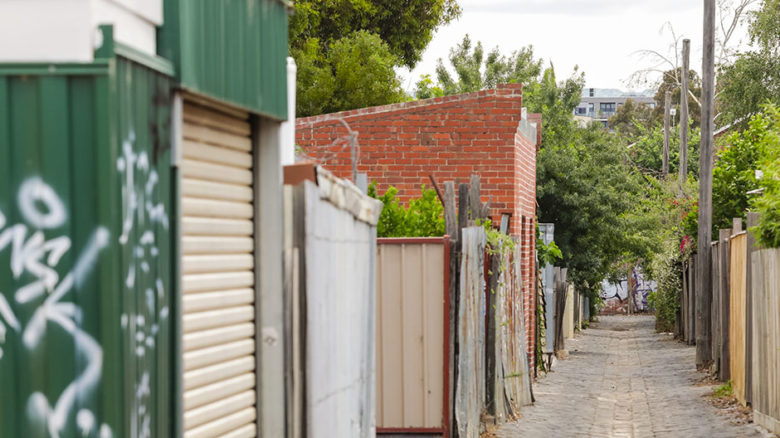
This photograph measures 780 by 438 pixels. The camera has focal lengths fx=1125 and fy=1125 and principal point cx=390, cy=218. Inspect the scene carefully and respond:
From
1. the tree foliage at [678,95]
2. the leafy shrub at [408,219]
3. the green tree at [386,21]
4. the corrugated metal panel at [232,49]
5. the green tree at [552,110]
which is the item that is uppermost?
the tree foliage at [678,95]

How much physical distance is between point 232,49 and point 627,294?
53.8m

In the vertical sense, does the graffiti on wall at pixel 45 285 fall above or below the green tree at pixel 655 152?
below

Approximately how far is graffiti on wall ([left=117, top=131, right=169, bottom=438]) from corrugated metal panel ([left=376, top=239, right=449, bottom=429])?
563 centimetres

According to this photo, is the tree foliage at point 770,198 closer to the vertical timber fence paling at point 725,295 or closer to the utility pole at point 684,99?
the vertical timber fence paling at point 725,295

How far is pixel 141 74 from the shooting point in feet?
12.6

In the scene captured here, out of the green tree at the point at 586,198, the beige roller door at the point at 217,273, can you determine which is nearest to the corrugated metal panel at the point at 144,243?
the beige roller door at the point at 217,273

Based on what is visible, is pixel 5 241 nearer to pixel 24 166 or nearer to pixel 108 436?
pixel 24 166

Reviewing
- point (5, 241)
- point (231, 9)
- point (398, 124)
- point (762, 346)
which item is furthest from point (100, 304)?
point (398, 124)

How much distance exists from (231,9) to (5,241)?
5.48ft

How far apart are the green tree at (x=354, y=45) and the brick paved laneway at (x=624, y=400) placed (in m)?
9.02

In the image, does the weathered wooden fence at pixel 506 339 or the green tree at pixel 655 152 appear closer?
the weathered wooden fence at pixel 506 339

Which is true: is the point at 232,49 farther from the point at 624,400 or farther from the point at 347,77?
the point at 347,77

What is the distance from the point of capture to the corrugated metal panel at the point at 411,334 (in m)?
9.62

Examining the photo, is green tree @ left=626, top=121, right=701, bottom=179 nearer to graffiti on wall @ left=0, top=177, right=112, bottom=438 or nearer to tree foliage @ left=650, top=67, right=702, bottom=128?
tree foliage @ left=650, top=67, right=702, bottom=128
